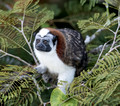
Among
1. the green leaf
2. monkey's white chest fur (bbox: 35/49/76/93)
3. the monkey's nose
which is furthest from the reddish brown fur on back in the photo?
the green leaf

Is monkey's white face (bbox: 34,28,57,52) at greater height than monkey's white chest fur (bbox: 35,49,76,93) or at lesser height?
greater

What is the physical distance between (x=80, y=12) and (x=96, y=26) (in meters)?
1.85

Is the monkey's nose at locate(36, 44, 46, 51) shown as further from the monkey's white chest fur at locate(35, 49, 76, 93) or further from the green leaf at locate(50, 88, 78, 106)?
the green leaf at locate(50, 88, 78, 106)

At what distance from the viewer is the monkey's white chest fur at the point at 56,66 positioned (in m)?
2.58

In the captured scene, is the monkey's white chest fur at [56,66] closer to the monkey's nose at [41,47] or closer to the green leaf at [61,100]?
the monkey's nose at [41,47]

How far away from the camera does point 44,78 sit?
2775 millimetres

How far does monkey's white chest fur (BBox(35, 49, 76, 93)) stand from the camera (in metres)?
2.58

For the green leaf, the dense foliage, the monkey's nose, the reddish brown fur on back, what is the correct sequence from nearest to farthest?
the dense foliage
the green leaf
the monkey's nose
the reddish brown fur on back

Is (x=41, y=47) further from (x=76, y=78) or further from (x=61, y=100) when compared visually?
(x=61, y=100)

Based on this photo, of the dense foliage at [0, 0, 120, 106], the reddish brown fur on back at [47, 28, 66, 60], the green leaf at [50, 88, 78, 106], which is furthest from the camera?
the reddish brown fur on back at [47, 28, 66, 60]

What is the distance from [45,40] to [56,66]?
0.35m

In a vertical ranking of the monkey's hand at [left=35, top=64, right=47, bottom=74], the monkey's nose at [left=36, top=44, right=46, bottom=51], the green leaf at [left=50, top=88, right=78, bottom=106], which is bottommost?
the green leaf at [left=50, top=88, right=78, bottom=106]

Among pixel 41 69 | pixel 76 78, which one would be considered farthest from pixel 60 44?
pixel 76 78

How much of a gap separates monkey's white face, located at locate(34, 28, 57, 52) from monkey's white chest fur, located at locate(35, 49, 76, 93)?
89 millimetres
